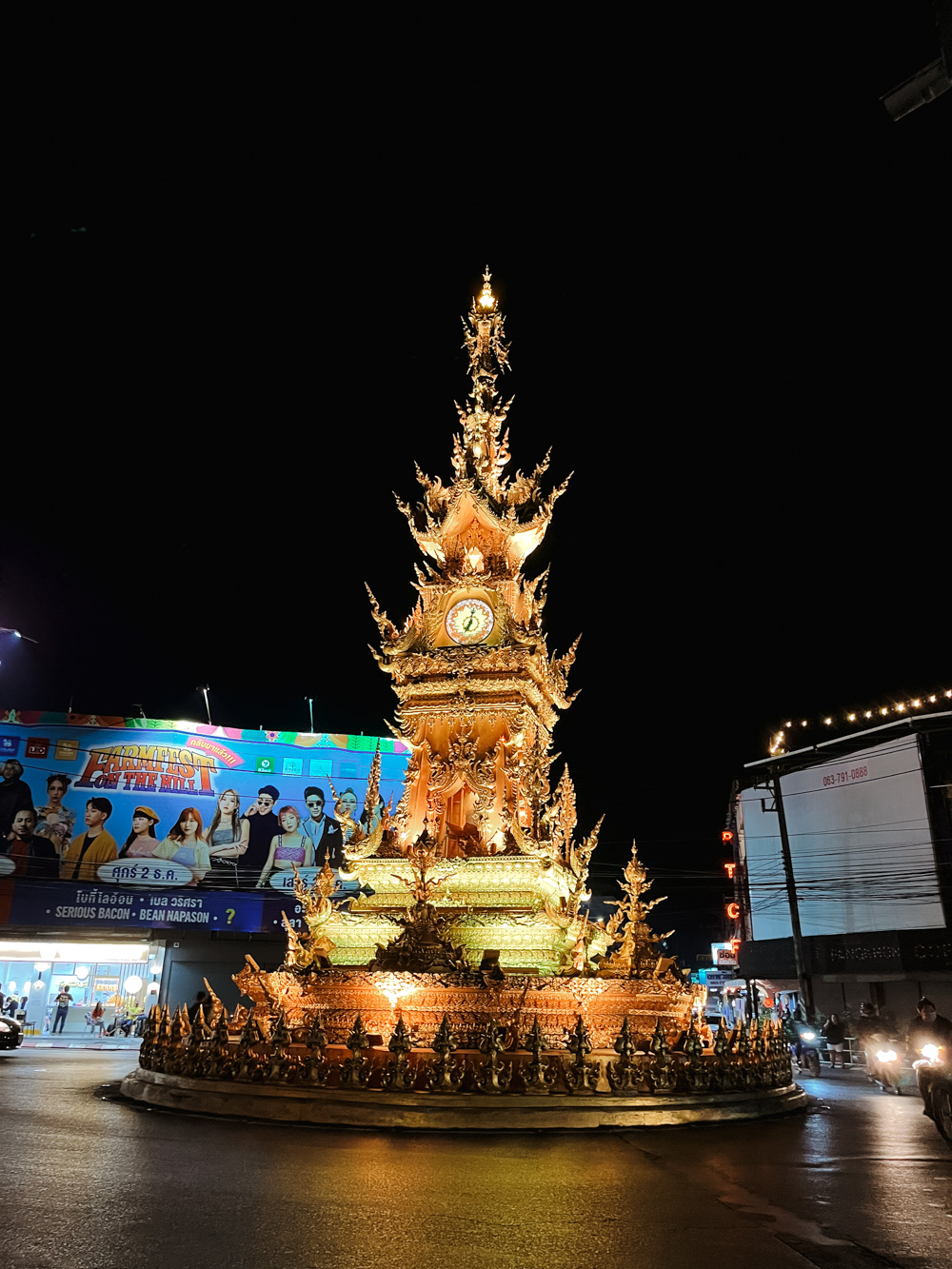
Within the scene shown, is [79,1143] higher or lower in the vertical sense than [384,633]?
lower

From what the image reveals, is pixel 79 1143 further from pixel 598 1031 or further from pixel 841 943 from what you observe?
pixel 841 943

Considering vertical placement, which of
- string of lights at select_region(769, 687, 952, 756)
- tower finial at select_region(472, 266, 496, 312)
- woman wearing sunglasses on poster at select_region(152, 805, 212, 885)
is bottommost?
woman wearing sunglasses on poster at select_region(152, 805, 212, 885)

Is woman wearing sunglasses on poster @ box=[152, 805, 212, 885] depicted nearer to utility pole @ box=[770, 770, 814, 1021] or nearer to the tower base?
utility pole @ box=[770, 770, 814, 1021]

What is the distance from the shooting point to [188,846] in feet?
140

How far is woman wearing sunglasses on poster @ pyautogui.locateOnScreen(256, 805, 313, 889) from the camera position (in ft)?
142

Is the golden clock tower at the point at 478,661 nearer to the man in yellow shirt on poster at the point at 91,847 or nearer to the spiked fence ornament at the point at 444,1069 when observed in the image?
the spiked fence ornament at the point at 444,1069

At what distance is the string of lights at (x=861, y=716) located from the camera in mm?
34781

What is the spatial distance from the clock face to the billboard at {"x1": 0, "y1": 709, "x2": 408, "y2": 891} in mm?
25344

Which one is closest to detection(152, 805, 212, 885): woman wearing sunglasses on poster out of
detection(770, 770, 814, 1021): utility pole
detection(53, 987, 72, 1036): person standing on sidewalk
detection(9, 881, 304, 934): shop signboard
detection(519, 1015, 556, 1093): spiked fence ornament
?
detection(9, 881, 304, 934): shop signboard

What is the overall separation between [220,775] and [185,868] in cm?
477

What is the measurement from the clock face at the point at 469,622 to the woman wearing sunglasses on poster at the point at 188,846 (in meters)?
29.0

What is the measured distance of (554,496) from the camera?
19953 millimetres

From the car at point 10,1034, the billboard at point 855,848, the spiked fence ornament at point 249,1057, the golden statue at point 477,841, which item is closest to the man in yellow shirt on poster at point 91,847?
the car at point 10,1034

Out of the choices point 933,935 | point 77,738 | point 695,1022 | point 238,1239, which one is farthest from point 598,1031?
point 77,738
